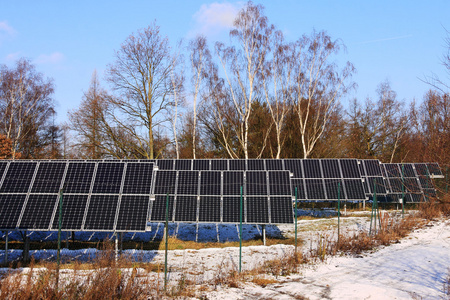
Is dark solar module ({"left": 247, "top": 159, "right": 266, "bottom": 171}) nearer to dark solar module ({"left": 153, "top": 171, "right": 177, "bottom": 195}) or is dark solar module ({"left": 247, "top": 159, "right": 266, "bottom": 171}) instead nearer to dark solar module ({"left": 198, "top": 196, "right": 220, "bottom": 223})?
dark solar module ({"left": 153, "top": 171, "right": 177, "bottom": 195})

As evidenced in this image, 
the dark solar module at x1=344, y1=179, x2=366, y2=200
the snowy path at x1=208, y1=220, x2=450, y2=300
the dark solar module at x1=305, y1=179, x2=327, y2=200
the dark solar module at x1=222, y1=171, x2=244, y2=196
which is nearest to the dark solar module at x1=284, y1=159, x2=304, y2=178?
the dark solar module at x1=305, y1=179, x2=327, y2=200

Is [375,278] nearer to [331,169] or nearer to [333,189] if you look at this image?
[333,189]

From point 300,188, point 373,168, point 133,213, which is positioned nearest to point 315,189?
point 300,188

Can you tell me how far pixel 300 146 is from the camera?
41250mm

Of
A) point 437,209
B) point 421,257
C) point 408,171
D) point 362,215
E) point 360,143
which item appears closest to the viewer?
point 421,257

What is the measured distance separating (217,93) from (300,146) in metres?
12.2

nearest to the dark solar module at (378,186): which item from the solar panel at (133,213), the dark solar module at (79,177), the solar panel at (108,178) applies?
the solar panel at (133,213)

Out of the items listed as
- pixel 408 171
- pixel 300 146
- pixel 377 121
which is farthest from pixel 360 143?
pixel 408 171

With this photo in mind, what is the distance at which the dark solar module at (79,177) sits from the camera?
14805mm

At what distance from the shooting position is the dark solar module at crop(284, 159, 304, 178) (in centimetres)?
2373

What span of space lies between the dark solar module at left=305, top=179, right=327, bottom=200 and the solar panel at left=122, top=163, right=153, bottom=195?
10561mm

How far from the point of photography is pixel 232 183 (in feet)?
58.1

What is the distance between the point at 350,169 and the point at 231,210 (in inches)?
450

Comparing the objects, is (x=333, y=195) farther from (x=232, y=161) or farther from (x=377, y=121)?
(x=377, y=121)
